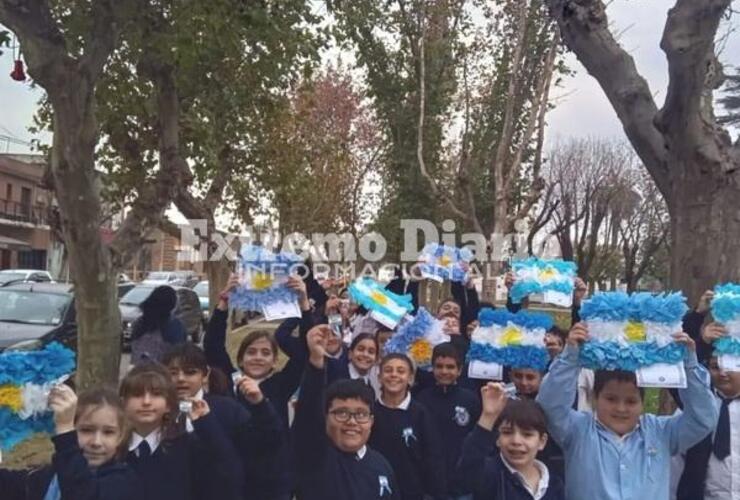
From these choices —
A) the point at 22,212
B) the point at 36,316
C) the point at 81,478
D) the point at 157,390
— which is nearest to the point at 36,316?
the point at 36,316

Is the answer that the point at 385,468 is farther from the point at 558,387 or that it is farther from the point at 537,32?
the point at 537,32

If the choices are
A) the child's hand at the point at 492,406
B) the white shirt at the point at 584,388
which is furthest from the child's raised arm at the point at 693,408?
the white shirt at the point at 584,388

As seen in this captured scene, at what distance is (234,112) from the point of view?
11953 mm

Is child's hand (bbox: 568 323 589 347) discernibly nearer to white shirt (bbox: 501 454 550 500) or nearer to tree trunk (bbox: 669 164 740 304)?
white shirt (bbox: 501 454 550 500)

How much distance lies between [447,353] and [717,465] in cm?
160

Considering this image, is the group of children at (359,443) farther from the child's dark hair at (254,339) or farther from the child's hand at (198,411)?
the child's dark hair at (254,339)

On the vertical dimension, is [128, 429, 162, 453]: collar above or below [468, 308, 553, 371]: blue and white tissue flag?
below

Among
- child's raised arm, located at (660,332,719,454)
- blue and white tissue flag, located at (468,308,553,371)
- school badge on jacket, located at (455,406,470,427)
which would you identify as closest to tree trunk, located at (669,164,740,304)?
blue and white tissue flag, located at (468,308,553,371)

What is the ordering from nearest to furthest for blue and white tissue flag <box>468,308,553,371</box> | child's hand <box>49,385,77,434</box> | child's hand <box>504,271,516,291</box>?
child's hand <box>49,385,77,434</box>, blue and white tissue flag <box>468,308,553,371</box>, child's hand <box>504,271,516,291</box>

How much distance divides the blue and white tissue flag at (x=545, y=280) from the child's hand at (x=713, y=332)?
4.54 feet

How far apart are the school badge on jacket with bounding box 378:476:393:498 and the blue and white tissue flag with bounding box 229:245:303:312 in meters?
1.51

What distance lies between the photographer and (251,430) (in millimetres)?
3777

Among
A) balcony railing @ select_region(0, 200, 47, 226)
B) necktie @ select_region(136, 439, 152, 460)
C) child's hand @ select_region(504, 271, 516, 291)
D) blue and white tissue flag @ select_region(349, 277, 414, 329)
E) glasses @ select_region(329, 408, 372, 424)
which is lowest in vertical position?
necktie @ select_region(136, 439, 152, 460)

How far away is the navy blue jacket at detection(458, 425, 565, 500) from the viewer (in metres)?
3.70
